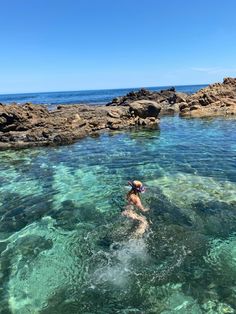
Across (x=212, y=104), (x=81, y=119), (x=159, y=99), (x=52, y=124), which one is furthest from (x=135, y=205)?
(x=159, y=99)

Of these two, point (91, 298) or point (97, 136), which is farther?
point (97, 136)

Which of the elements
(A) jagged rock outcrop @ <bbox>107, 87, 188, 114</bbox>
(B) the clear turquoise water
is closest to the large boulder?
(A) jagged rock outcrop @ <bbox>107, 87, 188, 114</bbox>

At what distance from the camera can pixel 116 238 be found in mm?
11031

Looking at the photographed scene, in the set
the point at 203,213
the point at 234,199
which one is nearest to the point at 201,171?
the point at 234,199

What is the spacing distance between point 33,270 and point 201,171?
37.1ft

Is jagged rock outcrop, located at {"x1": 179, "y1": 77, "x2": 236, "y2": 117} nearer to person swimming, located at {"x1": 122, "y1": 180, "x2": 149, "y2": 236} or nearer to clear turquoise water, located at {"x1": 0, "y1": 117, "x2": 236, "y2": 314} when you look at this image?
clear turquoise water, located at {"x1": 0, "y1": 117, "x2": 236, "y2": 314}

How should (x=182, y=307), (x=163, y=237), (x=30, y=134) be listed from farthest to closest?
1. (x=30, y=134)
2. (x=163, y=237)
3. (x=182, y=307)

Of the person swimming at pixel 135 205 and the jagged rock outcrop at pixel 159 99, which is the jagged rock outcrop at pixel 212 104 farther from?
the person swimming at pixel 135 205

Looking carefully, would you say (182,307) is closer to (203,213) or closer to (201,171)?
(203,213)

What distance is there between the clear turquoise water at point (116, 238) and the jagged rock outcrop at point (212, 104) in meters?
22.1

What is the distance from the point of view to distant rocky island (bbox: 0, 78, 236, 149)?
29.1 m

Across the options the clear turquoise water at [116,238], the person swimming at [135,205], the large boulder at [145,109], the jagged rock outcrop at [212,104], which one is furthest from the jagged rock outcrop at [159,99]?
the person swimming at [135,205]

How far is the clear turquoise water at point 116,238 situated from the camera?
8422 mm

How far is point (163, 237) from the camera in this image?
11070 millimetres
